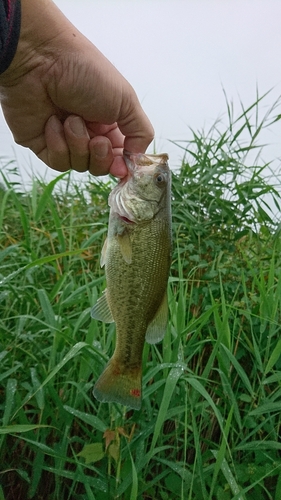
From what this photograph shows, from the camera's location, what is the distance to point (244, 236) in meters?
3.62

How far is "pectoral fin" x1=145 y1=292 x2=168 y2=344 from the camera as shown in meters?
1.91

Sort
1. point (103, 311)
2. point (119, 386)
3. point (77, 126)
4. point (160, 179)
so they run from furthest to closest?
point (77, 126) → point (160, 179) → point (103, 311) → point (119, 386)

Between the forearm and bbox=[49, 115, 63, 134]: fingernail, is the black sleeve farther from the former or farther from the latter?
bbox=[49, 115, 63, 134]: fingernail

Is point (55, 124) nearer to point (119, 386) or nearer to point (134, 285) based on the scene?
point (134, 285)

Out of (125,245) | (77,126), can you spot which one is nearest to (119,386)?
(125,245)

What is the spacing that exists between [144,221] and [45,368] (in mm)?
830

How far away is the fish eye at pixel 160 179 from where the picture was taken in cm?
209

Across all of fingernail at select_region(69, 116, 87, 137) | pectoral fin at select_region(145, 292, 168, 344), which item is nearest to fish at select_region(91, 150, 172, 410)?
pectoral fin at select_region(145, 292, 168, 344)

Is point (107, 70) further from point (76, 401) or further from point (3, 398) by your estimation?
point (3, 398)

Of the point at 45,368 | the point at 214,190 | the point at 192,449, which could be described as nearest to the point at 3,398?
the point at 45,368

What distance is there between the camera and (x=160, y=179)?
2098 millimetres

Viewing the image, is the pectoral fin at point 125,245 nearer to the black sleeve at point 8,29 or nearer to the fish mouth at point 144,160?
the fish mouth at point 144,160

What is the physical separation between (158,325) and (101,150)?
73 cm

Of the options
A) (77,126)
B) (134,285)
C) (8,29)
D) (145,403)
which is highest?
(8,29)
